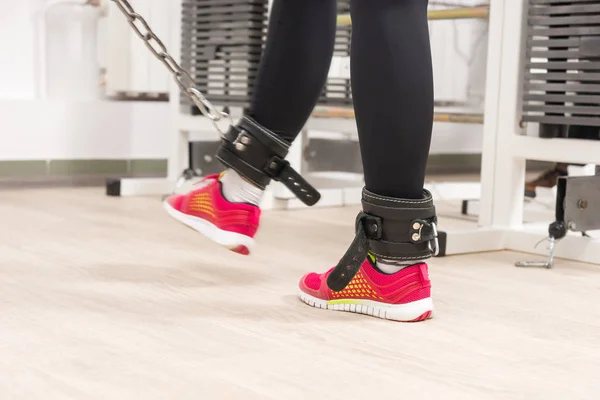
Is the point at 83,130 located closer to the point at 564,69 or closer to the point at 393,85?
the point at 564,69

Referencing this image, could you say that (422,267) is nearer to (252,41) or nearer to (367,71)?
(367,71)

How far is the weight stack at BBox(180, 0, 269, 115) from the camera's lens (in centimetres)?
255

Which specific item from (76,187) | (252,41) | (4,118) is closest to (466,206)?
(252,41)

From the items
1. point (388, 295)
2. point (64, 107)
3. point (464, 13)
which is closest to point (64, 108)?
point (64, 107)

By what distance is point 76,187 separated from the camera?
3045 mm

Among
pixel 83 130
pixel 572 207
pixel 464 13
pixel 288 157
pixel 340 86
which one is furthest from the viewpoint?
pixel 83 130

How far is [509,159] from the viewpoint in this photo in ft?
6.32

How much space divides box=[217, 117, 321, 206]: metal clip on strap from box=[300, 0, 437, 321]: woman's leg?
233 millimetres

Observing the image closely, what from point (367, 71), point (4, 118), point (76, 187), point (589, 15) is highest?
point (589, 15)

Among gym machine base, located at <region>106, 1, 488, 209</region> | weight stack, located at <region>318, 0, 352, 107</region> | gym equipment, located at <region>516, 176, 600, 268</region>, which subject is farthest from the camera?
weight stack, located at <region>318, 0, 352, 107</region>

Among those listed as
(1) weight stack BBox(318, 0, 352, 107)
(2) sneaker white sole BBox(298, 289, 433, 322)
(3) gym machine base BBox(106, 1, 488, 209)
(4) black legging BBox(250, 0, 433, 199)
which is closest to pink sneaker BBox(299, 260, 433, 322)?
(2) sneaker white sole BBox(298, 289, 433, 322)

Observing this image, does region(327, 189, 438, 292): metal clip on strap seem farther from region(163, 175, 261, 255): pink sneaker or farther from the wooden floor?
region(163, 175, 261, 255): pink sneaker

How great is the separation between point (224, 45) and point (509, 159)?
3.46ft

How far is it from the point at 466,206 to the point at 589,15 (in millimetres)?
961
